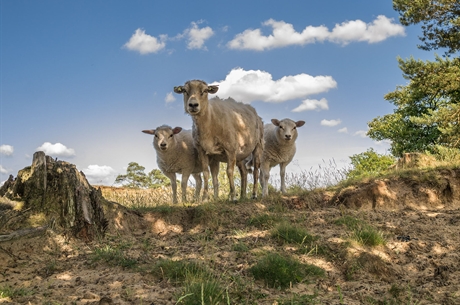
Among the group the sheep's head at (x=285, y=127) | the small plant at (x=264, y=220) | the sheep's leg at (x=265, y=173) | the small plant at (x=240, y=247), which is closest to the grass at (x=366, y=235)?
the small plant at (x=264, y=220)

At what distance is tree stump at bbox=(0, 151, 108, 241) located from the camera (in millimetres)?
6984

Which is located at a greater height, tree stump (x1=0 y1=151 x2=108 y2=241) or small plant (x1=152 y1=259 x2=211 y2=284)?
tree stump (x1=0 y1=151 x2=108 y2=241)

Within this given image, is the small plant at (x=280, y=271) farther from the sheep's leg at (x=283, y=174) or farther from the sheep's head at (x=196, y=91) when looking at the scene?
the sheep's leg at (x=283, y=174)

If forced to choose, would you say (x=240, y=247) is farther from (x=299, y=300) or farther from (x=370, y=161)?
(x=370, y=161)

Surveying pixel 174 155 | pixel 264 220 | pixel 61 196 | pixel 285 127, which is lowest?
pixel 264 220

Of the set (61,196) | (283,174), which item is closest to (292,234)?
(61,196)

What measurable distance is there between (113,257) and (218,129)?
477 cm

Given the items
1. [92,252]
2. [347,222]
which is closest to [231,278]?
[92,252]

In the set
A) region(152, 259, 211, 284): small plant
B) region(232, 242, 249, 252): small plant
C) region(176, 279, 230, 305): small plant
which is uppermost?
region(232, 242, 249, 252): small plant

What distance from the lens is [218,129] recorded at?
32.9 ft

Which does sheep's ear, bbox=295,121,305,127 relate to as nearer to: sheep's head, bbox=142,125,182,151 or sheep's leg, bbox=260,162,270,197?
sheep's leg, bbox=260,162,270,197

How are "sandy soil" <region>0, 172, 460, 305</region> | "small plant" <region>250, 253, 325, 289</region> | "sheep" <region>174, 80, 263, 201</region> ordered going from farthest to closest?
"sheep" <region>174, 80, 263, 201</region>, "small plant" <region>250, 253, 325, 289</region>, "sandy soil" <region>0, 172, 460, 305</region>

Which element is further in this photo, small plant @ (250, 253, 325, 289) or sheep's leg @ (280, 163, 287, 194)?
sheep's leg @ (280, 163, 287, 194)

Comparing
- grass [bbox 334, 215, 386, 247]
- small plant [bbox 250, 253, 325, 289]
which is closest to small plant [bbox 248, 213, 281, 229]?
grass [bbox 334, 215, 386, 247]
